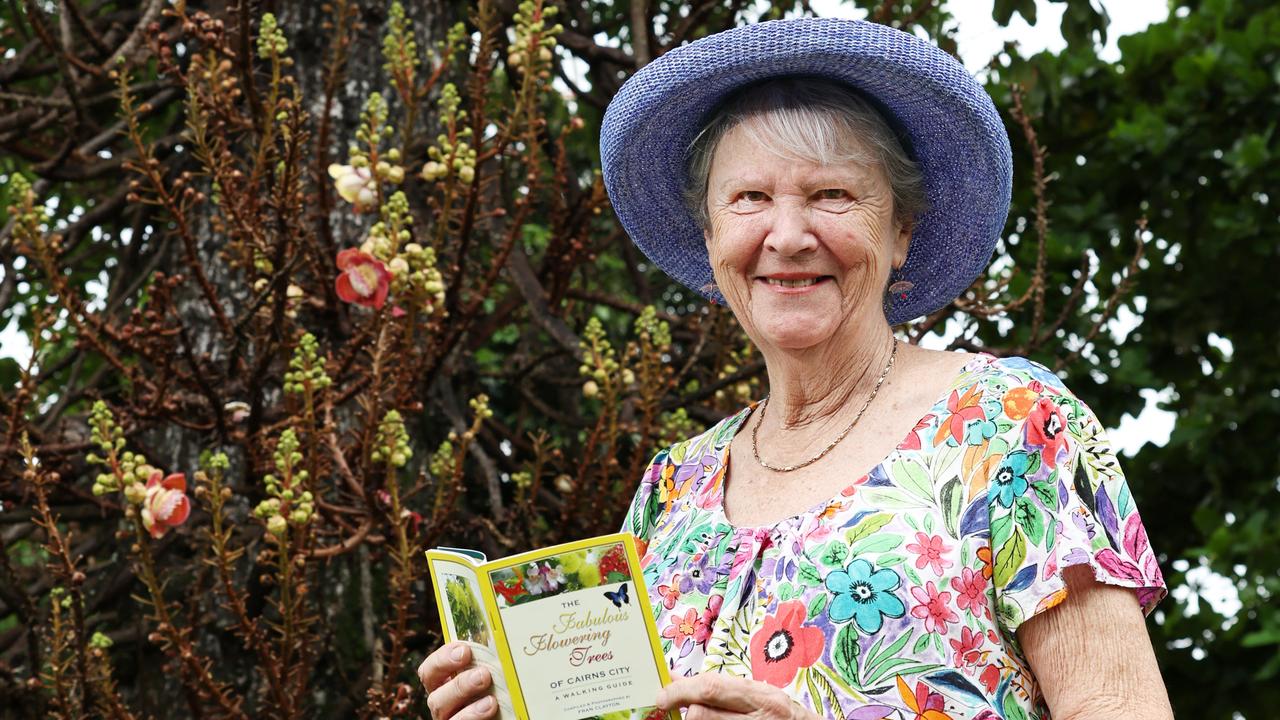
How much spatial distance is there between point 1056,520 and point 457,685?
846 millimetres

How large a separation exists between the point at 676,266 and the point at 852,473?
0.82 meters

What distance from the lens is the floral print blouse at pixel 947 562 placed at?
184cm

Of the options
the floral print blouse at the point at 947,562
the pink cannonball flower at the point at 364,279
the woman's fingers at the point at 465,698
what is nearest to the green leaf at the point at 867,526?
the floral print blouse at the point at 947,562

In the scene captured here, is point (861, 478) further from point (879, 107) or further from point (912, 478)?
point (879, 107)

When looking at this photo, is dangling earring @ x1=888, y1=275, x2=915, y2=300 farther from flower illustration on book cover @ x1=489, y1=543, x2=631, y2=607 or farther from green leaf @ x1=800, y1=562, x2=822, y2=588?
flower illustration on book cover @ x1=489, y1=543, x2=631, y2=607

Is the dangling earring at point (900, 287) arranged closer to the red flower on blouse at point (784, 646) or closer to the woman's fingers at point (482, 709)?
the red flower on blouse at point (784, 646)

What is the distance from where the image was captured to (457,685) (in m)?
1.93

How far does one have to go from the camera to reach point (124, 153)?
453cm

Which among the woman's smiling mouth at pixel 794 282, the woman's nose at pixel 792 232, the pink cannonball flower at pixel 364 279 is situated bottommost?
the woman's smiling mouth at pixel 794 282

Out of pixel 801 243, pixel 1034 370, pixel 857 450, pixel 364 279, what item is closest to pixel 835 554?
pixel 857 450

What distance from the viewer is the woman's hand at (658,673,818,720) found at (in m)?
1.72

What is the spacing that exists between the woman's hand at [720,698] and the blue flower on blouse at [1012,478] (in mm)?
422

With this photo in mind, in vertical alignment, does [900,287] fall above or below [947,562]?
above

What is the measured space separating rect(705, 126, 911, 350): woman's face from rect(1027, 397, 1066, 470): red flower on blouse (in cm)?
43
